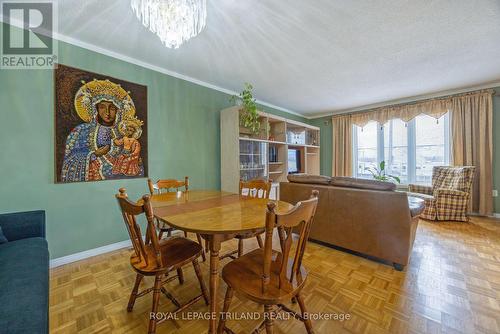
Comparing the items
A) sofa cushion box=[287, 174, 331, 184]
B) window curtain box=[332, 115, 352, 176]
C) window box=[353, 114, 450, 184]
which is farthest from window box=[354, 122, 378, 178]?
sofa cushion box=[287, 174, 331, 184]

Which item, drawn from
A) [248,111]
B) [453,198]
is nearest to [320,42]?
[248,111]

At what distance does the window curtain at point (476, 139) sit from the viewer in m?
3.54

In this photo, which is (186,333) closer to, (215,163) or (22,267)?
(22,267)

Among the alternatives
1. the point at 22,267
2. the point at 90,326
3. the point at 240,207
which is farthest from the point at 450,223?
the point at 22,267

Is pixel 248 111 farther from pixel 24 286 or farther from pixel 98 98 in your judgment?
pixel 24 286

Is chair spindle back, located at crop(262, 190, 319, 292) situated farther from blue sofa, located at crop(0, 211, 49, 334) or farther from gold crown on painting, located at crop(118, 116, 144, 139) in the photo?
gold crown on painting, located at crop(118, 116, 144, 139)

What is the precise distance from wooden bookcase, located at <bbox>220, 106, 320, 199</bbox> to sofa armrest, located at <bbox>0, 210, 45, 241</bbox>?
6.97ft

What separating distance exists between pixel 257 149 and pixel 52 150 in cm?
265

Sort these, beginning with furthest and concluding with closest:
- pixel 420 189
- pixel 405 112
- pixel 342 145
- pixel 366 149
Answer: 1. pixel 342 145
2. pixel 366 149
3. pixel 405 112
4. pixel 420 189

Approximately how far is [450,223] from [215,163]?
397 cm

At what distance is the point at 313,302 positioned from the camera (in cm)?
153

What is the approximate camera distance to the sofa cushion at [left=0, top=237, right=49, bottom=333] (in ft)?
2.62

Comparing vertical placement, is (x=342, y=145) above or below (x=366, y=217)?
above

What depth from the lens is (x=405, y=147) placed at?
4441 mm
